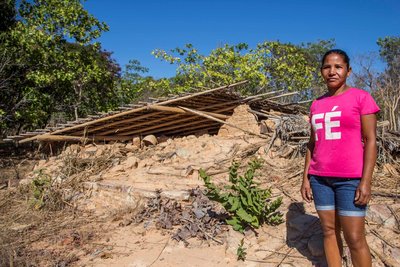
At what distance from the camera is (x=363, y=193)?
6.38ft

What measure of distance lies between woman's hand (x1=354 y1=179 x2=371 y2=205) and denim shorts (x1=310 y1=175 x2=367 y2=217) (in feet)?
0.14

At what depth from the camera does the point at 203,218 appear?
3742 mm

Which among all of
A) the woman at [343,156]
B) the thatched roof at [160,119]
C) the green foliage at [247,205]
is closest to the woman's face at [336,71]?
the woman at [343,156]

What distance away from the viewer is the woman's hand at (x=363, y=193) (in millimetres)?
1940

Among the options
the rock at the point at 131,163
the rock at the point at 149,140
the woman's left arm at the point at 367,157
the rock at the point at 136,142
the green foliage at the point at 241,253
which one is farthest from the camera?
the rock at the point at 136,142

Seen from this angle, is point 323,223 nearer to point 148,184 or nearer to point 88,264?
point 88,264

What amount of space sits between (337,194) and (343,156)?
9.8 inches

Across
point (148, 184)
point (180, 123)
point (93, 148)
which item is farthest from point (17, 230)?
point (180, 123)

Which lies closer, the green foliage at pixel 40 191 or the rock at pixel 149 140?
the green foliage at pixel 40 191

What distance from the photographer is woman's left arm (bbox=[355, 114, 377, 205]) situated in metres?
1.94

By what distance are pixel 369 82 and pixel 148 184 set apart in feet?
46.3

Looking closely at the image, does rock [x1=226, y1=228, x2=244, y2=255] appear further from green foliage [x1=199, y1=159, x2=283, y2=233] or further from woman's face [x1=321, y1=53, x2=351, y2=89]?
woman's face [x1=321, y1=53, x2=351, y2=89]

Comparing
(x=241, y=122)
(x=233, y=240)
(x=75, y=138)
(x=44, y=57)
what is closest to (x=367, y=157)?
(x=233, y=240)

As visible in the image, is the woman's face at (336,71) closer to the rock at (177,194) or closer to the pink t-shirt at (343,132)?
the pink t-shirt at (343,132)
